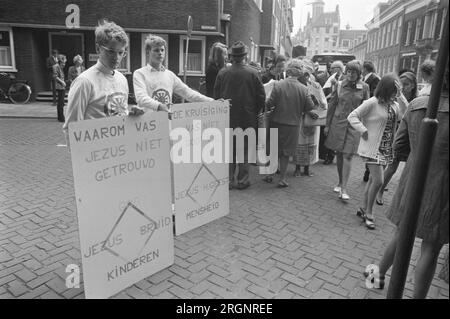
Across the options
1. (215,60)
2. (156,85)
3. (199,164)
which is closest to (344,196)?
(199,164)

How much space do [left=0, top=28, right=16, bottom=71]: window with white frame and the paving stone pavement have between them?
42.0 feet

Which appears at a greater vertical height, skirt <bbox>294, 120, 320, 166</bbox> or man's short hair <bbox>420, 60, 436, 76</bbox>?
man's short hair <bbox>420, 60, 436, 76</bbox>

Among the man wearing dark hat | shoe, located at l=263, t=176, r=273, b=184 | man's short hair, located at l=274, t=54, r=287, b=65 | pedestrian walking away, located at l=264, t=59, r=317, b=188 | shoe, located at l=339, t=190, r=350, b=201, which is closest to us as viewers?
shoe, located at l=339, t=190, r=350, b=201

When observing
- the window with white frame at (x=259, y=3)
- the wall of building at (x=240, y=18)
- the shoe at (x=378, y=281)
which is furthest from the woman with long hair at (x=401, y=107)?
the window with white frame at (x=259, y=3)

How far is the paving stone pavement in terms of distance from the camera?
10.6 ft

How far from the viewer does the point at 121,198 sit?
119 inches

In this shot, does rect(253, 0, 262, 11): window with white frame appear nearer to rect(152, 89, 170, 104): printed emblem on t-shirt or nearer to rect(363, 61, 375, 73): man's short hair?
rect(363, 61, 375, 73): man's short hair

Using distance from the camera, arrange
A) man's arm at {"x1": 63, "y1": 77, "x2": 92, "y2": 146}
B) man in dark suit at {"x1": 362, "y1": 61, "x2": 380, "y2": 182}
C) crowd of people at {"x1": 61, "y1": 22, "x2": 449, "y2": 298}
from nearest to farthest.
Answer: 1. crowd of people at {"x1": 61, "y1": 22, "x2": 449, "y2": 298}
2. man's arm at {"x1": 63, "y1": 77, "x2": 92, "y2": 146}
3. man in dark suit at {"x1": 362, "y1": 61, "x2": 380, "y2": 182}

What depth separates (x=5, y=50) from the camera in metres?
17.0

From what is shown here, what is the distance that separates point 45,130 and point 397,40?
46.7 meters

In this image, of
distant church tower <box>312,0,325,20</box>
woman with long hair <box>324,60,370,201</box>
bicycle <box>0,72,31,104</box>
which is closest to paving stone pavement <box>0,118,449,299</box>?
woman with long hair <box>324,60,370,201</box>

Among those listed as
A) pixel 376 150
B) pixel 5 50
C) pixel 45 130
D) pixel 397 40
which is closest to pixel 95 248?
pixel 376 150

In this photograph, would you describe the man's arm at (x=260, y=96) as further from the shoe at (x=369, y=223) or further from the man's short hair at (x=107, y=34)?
the man's short hair at (x=107, y=34)

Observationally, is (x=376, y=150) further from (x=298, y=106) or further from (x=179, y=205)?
(x=179, y=205)
